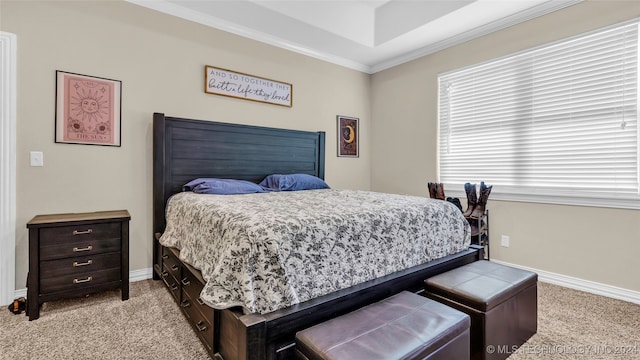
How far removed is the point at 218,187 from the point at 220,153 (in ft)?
1.97

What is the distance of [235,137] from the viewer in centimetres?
326

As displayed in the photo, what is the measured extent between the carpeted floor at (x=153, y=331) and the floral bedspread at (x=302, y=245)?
0.50 meters

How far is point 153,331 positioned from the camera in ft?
6.25

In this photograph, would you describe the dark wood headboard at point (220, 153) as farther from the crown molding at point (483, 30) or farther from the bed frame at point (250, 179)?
the crown molding at point (483, 30)

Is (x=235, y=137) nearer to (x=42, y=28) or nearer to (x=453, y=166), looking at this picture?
(x=42, y=28)

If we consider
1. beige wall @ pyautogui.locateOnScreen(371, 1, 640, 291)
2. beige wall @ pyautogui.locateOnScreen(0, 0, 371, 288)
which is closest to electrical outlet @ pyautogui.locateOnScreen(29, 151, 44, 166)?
beige wall @ pyautogui.locateOnScreen(0, 0, 371, 288)

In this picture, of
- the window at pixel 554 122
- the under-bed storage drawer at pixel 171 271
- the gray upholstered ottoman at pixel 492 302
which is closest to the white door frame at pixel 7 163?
the under-bed storage drawer at pixel 171 271

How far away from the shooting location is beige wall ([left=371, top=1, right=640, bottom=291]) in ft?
8.16

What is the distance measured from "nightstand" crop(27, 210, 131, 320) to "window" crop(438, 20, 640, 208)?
3.51 meters

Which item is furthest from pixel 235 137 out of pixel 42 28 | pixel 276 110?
pixel 42 28

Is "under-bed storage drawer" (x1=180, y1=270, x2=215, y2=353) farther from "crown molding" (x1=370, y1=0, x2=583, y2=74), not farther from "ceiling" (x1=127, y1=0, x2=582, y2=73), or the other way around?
"crown molding" (x1=370, y1=0, x2=583, y2=74)

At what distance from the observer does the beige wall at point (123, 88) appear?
2348mm

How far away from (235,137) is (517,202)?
3061mm

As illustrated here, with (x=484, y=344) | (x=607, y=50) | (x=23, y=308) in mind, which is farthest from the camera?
(x=607, y=50)
